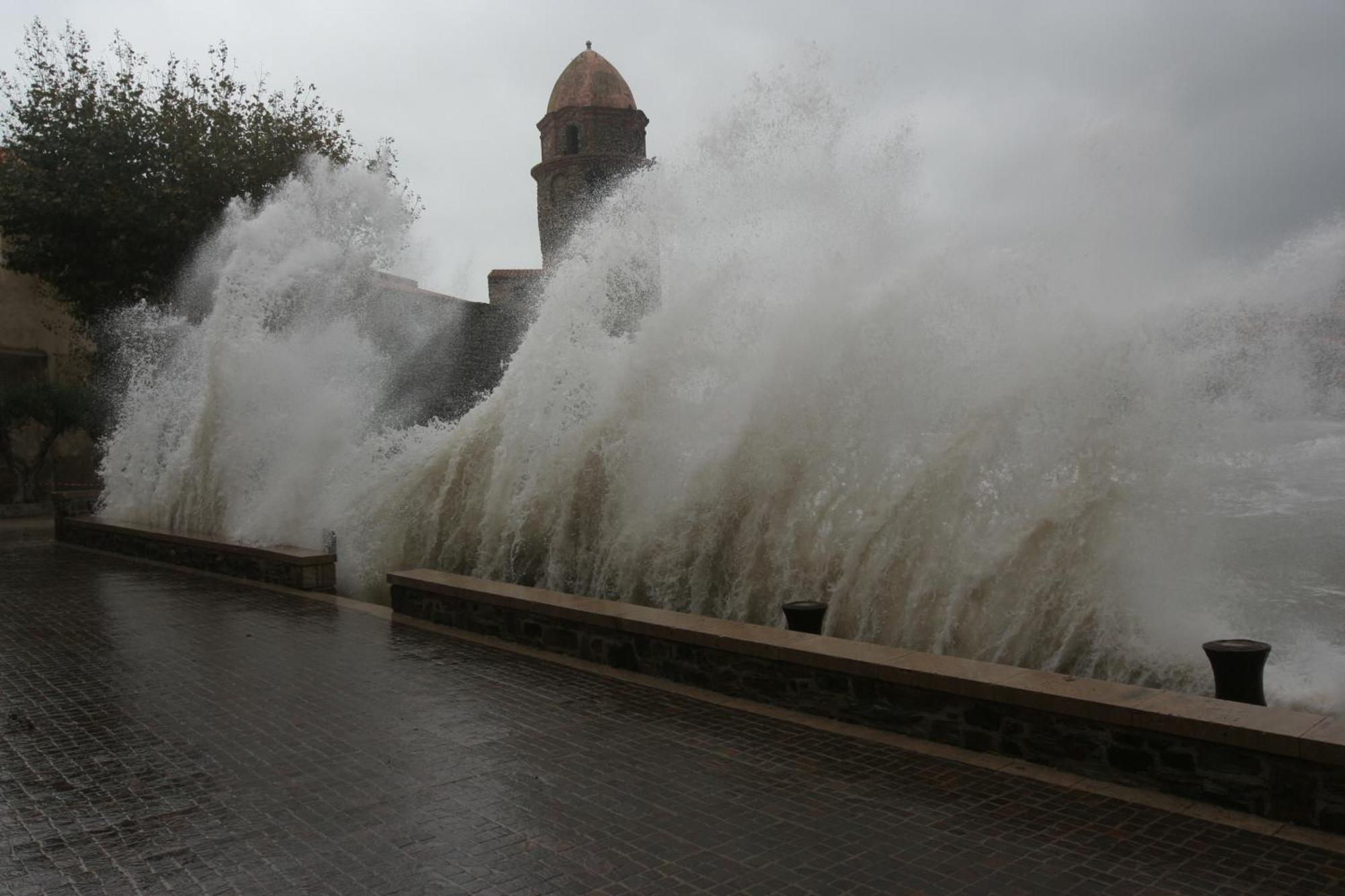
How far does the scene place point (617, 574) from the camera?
7902mm

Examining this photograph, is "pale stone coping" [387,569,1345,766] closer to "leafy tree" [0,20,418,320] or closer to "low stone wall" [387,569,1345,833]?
"low stone wall" [387,569,1345,833]

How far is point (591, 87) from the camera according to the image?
3516 centimetres

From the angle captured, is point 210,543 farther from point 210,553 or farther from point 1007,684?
point 1007,684

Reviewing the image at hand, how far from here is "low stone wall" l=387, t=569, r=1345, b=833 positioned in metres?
3.51

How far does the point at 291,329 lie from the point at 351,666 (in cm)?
801

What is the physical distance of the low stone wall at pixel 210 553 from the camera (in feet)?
31.7

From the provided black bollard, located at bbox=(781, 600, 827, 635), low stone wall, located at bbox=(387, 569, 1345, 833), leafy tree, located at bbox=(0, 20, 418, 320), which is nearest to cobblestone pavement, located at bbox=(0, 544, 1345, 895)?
low stone wall, located at bbox=(387, 569, 1345, 833)

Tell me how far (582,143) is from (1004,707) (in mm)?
33261

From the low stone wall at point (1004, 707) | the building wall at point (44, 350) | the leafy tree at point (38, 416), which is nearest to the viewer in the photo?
the low stone wall at point (1004, 707)

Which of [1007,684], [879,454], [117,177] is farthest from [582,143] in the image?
[1007,684]

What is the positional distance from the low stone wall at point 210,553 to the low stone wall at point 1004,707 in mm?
3959

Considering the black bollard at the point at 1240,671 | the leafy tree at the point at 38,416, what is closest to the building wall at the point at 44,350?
the leafy tree at the point at 38,416

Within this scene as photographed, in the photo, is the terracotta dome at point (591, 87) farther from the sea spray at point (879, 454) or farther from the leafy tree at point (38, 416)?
the sea spray at point (879, 454)

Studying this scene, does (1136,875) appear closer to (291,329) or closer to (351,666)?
(351,666)
